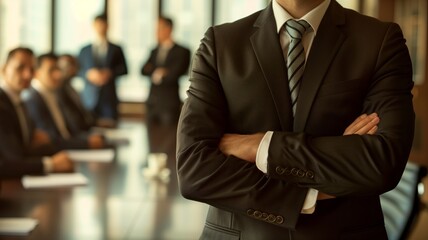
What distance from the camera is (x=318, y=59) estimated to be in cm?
168

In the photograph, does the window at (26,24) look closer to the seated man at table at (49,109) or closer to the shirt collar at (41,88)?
the seated man at table at (49,109)

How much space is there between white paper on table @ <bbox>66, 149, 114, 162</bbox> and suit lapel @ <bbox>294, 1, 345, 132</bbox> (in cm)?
396

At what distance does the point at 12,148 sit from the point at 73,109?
2.52 metres

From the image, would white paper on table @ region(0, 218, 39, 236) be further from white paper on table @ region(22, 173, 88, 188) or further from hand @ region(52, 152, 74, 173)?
hand @ region(52, 152, 74, 173)

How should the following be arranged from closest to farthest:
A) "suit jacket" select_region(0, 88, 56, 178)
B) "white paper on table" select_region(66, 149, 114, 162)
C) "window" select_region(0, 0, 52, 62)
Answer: "suit jacket" select_region(0, 88, 56, 178) → "white paper on table" select_region(66, 149, 114, 162) → "window" select_region(0, 0, 52, 62)

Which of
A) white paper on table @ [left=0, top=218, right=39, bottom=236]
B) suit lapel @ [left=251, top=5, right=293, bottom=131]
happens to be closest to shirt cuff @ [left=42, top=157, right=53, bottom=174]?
white paper on table @ [left=0, top=218, right=39, bottom=236]

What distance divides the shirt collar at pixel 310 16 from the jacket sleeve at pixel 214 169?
0.53 feet

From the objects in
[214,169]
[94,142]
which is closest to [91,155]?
[94,142]

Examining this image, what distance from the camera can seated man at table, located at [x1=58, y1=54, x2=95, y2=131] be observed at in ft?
23.9

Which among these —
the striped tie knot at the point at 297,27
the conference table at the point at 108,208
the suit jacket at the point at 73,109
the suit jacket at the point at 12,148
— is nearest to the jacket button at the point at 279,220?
the striped tie knot at the point at 297,27

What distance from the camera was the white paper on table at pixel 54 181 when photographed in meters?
4.30

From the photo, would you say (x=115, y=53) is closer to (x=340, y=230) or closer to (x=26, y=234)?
(x=26, y=234)

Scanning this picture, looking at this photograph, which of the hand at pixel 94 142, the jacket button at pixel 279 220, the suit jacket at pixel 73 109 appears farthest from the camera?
the suit jacket at pixel 73 109

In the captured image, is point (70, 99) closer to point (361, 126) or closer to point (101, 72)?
point (101, 72)
